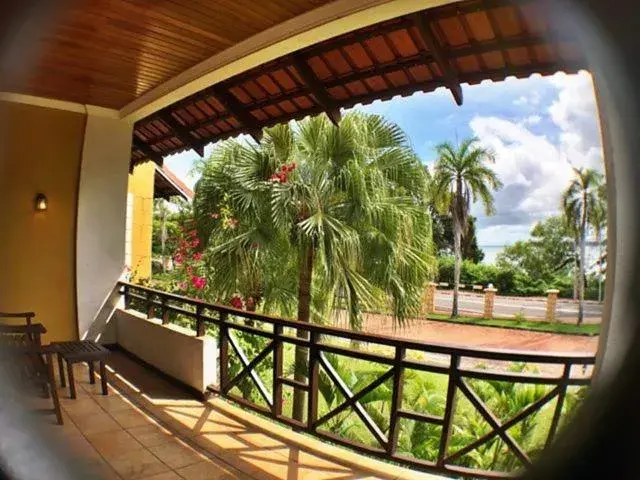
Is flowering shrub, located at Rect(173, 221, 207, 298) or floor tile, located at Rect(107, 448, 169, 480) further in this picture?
flowering shrub, located at Rect(173, 221, 207, 298)

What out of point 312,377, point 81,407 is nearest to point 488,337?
point 312,377

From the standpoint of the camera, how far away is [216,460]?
1.36m

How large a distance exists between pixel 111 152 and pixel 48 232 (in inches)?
35.9

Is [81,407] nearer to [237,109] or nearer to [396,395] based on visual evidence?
[396,395]

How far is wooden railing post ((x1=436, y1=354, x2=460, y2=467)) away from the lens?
130 cm

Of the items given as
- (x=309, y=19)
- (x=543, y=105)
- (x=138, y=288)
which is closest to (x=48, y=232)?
(x=138, y=288)

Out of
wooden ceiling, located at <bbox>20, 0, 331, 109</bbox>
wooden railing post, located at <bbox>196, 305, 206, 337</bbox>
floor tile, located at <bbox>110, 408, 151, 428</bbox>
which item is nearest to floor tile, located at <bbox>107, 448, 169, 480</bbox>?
floor tile, located at <bbox>110, 408, 151, 428</bbox>

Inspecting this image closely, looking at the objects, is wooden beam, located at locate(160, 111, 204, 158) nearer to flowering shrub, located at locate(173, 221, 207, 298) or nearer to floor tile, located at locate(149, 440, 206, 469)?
flowering shrub, located at locate(173, 221, 207, 298)

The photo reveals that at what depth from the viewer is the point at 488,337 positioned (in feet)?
6.23

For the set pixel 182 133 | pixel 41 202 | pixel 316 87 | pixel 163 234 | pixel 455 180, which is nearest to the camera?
pixel 41 202

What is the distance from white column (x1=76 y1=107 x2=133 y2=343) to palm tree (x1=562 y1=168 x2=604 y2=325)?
8.00ft

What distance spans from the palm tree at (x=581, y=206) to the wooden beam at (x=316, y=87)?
1.50m

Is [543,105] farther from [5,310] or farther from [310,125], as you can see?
[310,125]

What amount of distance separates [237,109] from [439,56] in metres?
1.38
